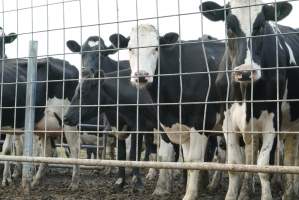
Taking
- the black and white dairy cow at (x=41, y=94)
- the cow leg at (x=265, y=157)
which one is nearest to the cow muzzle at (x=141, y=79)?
the cow leg at (x=265, y=157)

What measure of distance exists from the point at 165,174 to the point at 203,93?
1.51 meters

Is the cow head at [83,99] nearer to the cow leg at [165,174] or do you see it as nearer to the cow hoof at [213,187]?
the cow leg at [165,174]

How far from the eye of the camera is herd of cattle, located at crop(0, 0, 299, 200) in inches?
214

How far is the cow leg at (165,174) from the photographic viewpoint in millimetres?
8011

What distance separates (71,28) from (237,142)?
2360 millimetres

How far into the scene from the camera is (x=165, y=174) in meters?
8.17

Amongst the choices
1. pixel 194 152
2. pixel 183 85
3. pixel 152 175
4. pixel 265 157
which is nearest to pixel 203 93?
pixel 183 85

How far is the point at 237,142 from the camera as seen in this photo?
6.28m

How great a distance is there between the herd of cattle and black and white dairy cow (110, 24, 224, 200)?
14 mm

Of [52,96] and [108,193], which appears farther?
[52,96]

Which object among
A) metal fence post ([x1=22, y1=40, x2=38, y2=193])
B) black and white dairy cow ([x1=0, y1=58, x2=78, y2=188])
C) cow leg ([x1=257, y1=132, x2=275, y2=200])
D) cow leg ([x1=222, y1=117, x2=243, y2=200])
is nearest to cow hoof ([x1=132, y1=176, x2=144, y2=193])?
metal fence post ([x1=22, y1=40, x2=38, y2=193])

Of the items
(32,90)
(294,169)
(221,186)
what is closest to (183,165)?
(294,169)

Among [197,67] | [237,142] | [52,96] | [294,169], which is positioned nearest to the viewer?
[294,169]

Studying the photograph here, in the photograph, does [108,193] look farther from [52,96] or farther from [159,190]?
[52,96]
